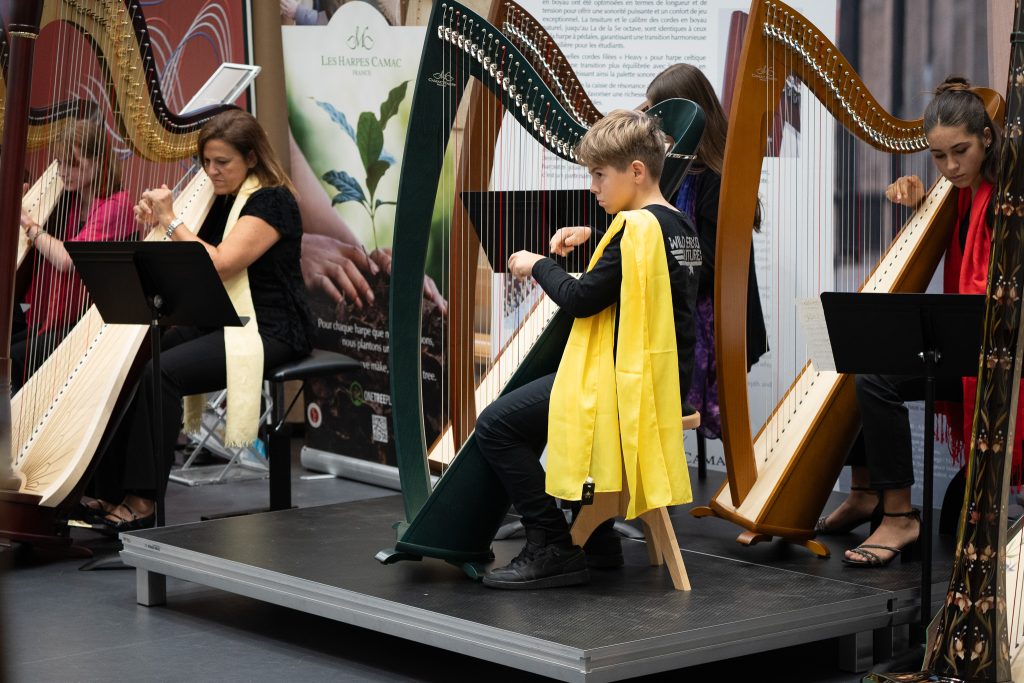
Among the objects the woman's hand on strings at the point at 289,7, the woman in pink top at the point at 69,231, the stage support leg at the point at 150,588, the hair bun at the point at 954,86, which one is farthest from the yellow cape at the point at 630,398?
the woman's hand on strings at the point at 289,7

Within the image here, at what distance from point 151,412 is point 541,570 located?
177cm

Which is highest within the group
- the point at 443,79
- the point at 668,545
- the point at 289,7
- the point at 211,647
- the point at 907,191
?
the point at 289,7

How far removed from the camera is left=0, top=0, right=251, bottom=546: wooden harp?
3830 millimetres

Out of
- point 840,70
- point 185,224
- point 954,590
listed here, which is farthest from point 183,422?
point 954,590

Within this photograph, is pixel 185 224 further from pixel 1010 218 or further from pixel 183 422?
Result: pixel 1010 218

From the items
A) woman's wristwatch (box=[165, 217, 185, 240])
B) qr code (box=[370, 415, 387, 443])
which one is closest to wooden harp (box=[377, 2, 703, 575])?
woman's wristwatch (box=[165, 217, 185, 240])

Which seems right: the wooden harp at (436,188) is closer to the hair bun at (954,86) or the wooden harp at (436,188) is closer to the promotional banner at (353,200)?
the hair bun at (954,86)

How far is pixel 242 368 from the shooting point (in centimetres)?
426

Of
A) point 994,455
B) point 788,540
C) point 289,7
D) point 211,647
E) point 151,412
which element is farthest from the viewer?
point 289,7

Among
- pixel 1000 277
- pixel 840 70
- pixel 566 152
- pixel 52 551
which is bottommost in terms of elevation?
pixel 52 551

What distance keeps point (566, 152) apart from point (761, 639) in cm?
115

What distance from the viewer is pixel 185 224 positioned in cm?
440

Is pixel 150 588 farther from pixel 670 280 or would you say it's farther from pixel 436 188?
pixel 670 280

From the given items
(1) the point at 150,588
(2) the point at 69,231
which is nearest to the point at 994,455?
(1) the point at 150,588
